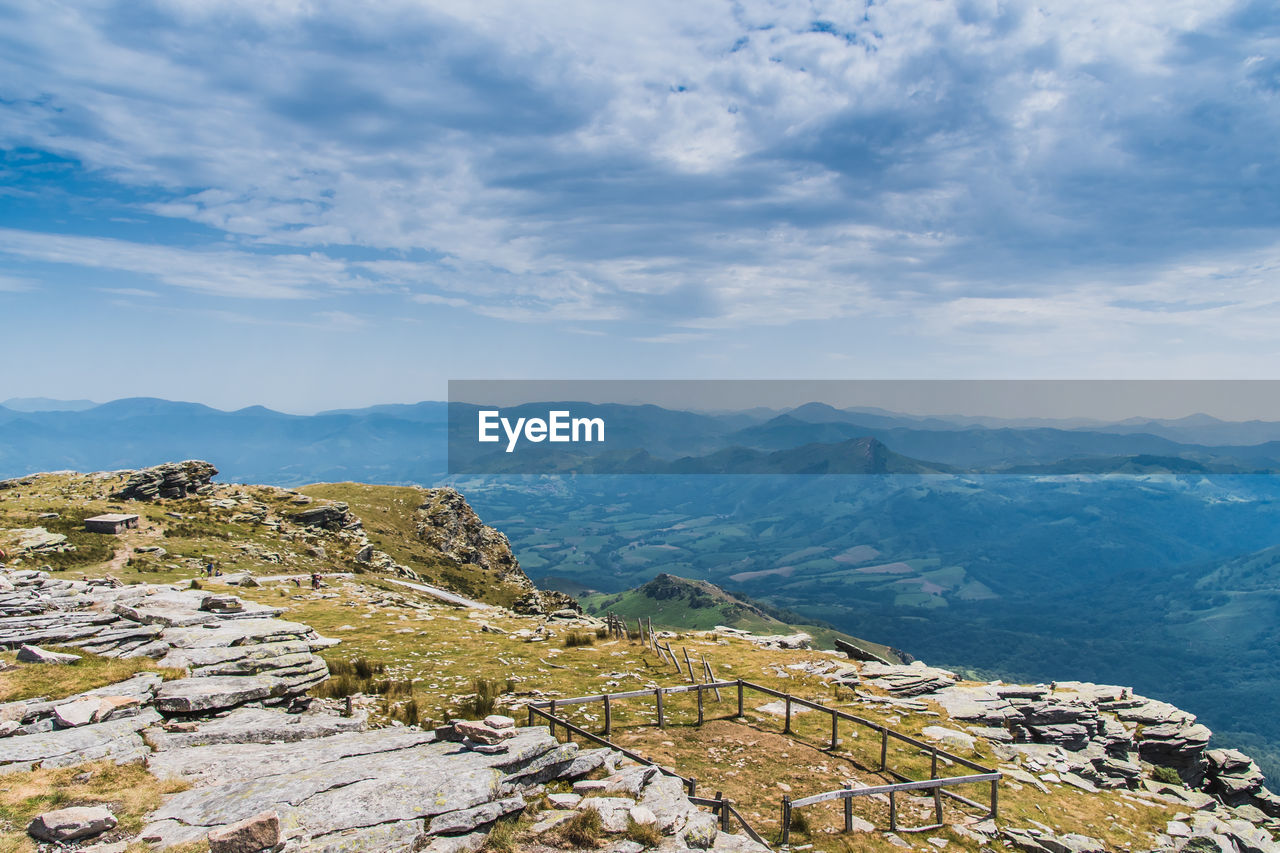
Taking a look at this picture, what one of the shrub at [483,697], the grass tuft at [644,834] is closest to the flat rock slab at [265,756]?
the shrub at [483,697]

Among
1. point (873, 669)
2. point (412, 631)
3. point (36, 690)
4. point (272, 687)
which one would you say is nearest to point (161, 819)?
point (272, 687)

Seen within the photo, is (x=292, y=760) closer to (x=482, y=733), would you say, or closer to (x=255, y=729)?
(x=255, y=729)

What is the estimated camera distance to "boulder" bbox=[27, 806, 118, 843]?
1138 cm

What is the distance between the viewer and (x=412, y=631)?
125 ft

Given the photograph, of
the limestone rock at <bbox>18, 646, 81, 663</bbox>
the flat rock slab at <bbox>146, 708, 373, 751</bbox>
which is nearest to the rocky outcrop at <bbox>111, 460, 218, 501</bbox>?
the limestone rock at <bbox>18, 646, 81, 663</bbox>

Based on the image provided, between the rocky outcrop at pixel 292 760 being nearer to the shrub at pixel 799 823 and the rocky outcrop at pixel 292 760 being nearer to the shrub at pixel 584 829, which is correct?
the shrub at pixel 584 829

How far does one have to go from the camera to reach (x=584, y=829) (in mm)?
13352

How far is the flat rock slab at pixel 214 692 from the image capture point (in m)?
18.6

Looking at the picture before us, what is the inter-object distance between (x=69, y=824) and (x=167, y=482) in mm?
79776

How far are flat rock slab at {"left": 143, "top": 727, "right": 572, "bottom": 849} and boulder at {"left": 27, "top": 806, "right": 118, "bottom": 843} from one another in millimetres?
883

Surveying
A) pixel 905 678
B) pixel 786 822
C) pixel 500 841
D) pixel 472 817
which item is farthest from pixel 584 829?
pixel 905 678

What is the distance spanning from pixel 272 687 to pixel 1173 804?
A: 36.6 m

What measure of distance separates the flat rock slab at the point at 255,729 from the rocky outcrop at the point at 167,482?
213 feet

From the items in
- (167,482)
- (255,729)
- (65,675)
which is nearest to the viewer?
(255,729)
